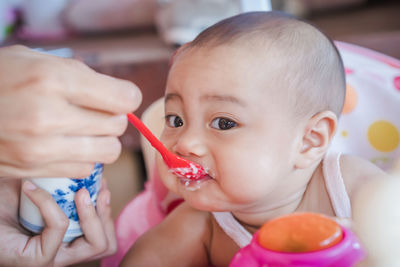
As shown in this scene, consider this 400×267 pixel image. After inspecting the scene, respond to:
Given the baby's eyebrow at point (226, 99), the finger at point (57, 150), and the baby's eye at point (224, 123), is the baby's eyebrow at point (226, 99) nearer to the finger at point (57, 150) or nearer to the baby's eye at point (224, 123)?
the baby's eye at point (224, 123)

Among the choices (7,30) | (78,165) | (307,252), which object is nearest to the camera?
(307,252)

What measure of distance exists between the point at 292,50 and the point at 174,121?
23cm

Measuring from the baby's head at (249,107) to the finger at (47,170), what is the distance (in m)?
0.21

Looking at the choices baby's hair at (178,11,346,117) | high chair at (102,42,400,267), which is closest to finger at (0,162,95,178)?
baby's hair at (178,11,346,117)

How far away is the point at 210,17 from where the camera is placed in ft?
5.45

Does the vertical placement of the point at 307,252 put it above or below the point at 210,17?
above

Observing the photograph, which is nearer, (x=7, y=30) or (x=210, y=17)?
(x=210, y=17)

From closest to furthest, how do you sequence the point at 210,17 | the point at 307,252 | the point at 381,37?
the point at 307,252
the point at 381,37
the point at 210,17

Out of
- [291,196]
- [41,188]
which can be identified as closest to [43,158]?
[41,188]

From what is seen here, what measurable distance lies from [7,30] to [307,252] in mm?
1986

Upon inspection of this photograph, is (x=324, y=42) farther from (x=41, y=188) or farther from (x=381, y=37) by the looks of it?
(x=381, y=37)

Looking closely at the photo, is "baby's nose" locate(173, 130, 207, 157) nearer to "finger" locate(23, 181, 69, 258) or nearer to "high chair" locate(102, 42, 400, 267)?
"finger" locate(23, 181, 69, 258)

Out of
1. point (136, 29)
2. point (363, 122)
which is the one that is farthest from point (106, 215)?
point (136, 29)

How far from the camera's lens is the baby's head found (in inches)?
28.6
